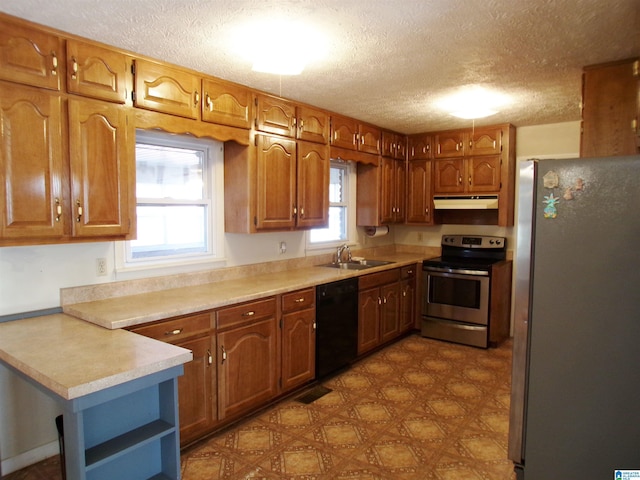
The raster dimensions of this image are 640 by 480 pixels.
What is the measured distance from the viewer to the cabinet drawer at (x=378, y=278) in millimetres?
3973

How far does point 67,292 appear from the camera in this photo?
8.20 ft

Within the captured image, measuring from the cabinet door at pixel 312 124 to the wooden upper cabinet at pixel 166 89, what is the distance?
41.2 inches

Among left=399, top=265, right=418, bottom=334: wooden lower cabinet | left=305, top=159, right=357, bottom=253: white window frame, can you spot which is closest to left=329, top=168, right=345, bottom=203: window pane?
left=305, top=159, right=357, bottom=253: white window frame

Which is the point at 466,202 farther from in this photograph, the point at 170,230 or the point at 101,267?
the point at 101,267

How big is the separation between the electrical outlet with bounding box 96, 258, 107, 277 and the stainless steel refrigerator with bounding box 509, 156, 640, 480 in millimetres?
2383

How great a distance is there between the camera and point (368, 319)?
412 centimetres

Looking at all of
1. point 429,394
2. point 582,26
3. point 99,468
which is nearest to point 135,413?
point 99,468

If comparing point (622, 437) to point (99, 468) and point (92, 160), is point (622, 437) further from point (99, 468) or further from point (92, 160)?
point (92, 160)

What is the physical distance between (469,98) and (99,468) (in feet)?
11.3

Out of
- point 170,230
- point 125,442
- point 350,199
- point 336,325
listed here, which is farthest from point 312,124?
point 125,442

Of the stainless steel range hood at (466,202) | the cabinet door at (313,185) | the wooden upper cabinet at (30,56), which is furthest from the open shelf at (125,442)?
the stainless steel range hood at (466,202)

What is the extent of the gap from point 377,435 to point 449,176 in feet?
10.4

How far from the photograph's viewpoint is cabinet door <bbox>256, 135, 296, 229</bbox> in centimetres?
330

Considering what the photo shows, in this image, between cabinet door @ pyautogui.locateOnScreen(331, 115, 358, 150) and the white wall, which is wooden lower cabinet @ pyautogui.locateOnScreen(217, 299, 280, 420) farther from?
cabinet door @ pyautogui.locateOnScreen(331, 115, 358, 150)
